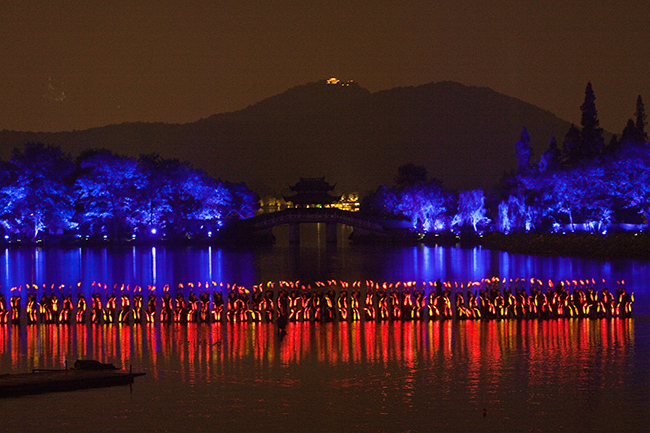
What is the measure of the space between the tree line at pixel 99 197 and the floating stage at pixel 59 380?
68.5 m

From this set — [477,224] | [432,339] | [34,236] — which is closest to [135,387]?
[432,339]

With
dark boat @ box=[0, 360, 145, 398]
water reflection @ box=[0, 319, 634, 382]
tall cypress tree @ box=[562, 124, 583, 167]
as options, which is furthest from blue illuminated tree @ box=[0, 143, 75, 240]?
dark boat @ box=[0, 360, 145, 398]

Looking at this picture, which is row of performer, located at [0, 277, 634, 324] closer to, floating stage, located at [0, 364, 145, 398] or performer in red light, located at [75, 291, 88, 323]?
performer in red light, located at [75, 291, 88, 323]

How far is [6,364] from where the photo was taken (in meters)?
24.3

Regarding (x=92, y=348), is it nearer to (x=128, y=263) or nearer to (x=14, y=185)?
(x=128, y=263)

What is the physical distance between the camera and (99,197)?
89.2 m

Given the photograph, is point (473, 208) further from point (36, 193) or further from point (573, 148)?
point (36, 193)

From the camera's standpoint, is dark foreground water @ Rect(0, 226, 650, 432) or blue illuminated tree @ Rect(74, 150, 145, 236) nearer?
dark foreground water @ Rect(0, 226, 650, 432)

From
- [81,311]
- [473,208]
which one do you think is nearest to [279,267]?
[81,311]

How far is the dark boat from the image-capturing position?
20.4 metres

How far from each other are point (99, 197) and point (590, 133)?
53289 millimetres

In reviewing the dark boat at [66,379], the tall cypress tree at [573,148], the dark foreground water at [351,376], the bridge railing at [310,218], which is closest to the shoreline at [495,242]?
the bridge railing at [310,218]

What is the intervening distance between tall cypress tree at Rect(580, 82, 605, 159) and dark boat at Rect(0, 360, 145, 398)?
2975 inches

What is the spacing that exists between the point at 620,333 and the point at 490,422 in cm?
1151
